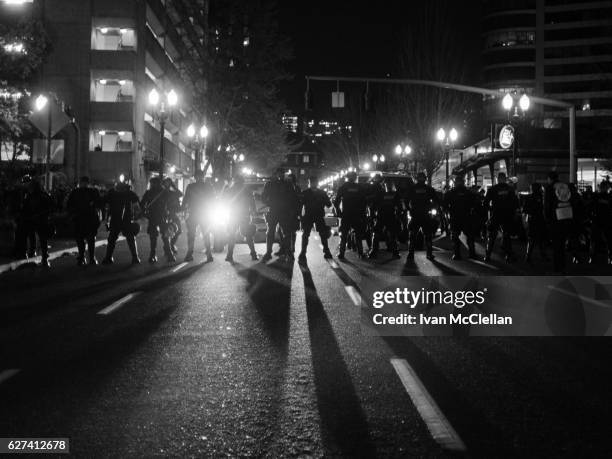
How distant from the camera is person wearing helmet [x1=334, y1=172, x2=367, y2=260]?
17.0 metres

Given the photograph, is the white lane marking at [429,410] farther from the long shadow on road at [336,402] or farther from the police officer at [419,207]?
the police officer at [419,207]

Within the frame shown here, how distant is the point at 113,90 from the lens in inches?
1797

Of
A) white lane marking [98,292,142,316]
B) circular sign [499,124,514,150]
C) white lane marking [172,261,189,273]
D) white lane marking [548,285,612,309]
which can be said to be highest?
circular sign [499,124,514,150]

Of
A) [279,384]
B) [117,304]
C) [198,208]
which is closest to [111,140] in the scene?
[198,208]

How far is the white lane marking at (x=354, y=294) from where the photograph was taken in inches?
391

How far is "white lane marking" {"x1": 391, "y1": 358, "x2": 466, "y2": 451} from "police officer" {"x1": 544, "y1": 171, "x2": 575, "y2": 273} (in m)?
7.94

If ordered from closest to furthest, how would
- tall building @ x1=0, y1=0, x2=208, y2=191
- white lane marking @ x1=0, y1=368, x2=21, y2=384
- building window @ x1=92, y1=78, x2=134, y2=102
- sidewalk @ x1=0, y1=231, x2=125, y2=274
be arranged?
white lane marking @ x1=0, y1=368, x2=21, y2=384
sidewalk @ x1=0, y1=231, x2=125, y2=274
tall building @ x1=0, y1=0, x2=208, y2=191
building window @ x1=92, y1=78, x2=134, y2=102

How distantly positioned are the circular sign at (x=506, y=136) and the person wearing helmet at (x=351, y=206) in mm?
12031

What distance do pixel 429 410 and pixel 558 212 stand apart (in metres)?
9.22

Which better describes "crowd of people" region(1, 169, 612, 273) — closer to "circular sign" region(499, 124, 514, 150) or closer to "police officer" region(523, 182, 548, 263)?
"police officer" region(523, 182, 548, 263)

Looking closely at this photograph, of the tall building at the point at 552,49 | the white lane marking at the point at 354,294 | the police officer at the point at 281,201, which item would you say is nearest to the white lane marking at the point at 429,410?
the white lane marking at the point at 354,294

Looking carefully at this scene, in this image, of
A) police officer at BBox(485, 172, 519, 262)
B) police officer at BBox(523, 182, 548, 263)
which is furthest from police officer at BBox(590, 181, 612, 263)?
police officer at BBox(485, 172, 519, 262)

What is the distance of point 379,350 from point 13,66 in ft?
77.4

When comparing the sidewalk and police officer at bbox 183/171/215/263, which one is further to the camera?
police officer at bbox 183/171/215/263
